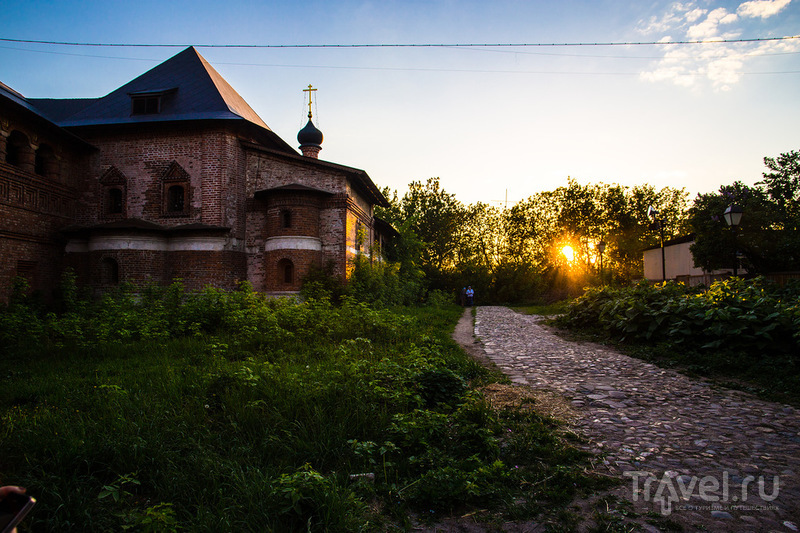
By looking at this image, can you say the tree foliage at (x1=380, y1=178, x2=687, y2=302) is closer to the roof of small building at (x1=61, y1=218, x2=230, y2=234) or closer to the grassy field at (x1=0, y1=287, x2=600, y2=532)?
the roof of small building at (x1=61, y1=218, x2=230, y2=234)

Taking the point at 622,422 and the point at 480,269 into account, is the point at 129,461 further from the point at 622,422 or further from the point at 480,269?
the point at 480,269

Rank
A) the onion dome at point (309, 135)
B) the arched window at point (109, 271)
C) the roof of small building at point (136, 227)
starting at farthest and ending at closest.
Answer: the onion dome at point (309, 135) < the arched window at point (109, 271) < the roof of small building at point (136, 227)

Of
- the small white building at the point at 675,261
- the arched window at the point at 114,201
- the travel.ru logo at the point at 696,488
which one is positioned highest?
the arched window at the point at 114,201

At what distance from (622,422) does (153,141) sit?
58.7ft

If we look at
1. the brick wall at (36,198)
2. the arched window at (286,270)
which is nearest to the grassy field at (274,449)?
the arched window at (286,270)

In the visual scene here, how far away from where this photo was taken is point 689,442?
326 cm

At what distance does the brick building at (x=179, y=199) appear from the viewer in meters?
14.9

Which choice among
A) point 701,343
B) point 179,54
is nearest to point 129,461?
point 701,343

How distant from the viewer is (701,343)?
682cm

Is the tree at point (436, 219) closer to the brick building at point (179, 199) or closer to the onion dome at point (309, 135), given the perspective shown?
the onion dome at point (309, 135)

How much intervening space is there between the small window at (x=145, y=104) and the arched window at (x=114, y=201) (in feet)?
10.2

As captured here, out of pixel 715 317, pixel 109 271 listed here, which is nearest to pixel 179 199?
pixel 109 271

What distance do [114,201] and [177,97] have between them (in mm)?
4758

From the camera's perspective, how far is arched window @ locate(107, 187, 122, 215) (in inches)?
640
